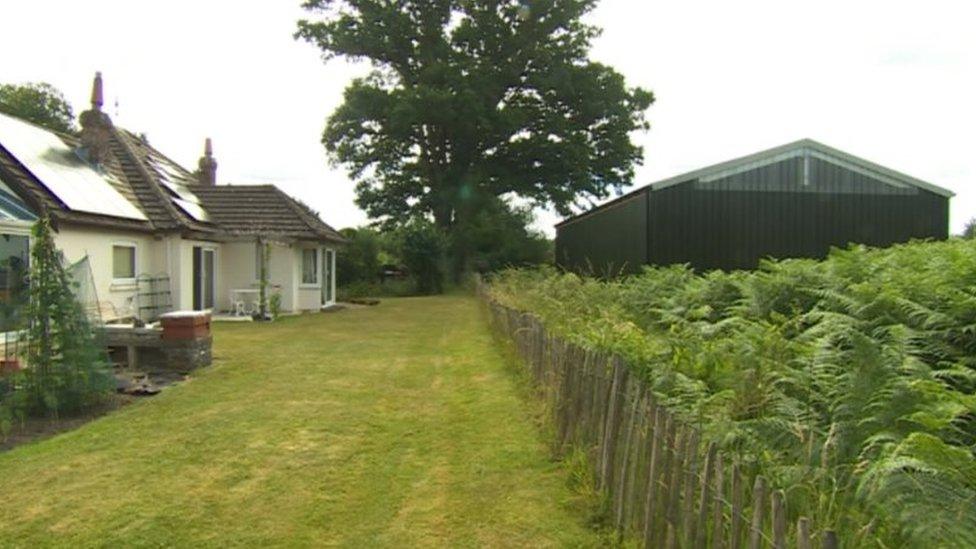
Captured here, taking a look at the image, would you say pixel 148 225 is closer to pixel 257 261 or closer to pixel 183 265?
pixel 183 265

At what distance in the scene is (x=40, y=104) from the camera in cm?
4803

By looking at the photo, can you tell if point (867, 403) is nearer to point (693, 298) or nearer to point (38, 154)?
point (693, 298)

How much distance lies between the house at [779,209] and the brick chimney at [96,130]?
14.1 m

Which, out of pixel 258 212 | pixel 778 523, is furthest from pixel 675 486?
pixel 258 212

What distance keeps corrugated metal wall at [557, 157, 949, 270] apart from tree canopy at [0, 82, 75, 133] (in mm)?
41164

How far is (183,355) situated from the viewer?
445 inches

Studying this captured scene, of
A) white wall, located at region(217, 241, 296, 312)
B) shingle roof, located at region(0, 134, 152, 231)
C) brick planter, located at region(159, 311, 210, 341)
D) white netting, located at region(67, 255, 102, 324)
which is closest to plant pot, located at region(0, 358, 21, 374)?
white netting, located at region(67, 255, 102, 324)

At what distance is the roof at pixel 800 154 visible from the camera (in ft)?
63.1

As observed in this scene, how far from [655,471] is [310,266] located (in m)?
21.5

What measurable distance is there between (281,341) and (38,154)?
736 cm

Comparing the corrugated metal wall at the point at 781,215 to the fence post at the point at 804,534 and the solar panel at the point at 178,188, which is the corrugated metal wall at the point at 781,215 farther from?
the fence post at the point at 804,534

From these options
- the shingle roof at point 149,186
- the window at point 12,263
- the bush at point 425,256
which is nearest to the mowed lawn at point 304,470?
the window at point 12,263

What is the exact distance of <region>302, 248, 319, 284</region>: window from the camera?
24.1 meters

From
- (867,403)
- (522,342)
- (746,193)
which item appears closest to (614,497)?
(867,403)
